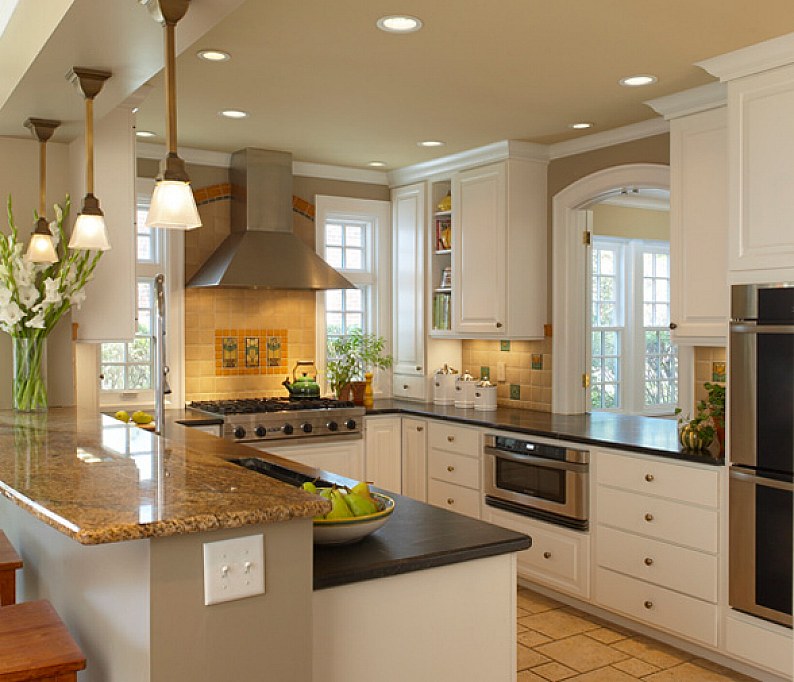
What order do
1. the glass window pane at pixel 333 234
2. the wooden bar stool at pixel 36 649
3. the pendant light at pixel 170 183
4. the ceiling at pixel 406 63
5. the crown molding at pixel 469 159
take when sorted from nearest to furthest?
the wooden bar stool at pixel 36 649, the pendant light at pixel 170 183, the ceiling at pixel 406 63, the crown molding at pixel 469 159, the glass window pane at pixel 333 234

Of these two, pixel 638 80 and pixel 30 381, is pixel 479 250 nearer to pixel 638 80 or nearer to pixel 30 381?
pixel 638 80

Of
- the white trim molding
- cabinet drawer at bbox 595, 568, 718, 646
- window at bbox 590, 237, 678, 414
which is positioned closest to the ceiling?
the white trim molding

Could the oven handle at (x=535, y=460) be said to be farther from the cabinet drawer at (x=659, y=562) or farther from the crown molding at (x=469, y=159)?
the crown molding at (x=469, y=159)

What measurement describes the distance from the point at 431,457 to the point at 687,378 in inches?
68.1

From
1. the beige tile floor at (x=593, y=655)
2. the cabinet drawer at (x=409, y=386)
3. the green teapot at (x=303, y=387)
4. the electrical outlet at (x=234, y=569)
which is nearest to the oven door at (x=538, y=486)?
the beige tile floor at (x=593, y=655)

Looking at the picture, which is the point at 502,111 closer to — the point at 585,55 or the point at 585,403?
the point at 585,55

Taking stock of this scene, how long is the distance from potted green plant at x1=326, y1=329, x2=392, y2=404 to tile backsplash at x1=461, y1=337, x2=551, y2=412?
68 centimetres

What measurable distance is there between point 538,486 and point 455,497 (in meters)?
0.79

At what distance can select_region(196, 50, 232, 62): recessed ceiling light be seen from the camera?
3.46 m

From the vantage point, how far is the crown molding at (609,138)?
4.58 metres

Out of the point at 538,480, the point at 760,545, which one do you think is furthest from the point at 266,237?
the point at 760,545

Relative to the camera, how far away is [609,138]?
16.0ft

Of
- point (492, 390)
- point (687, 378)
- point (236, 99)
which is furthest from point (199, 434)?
point (687, 378)

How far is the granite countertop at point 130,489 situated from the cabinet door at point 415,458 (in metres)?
2.96
